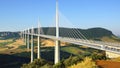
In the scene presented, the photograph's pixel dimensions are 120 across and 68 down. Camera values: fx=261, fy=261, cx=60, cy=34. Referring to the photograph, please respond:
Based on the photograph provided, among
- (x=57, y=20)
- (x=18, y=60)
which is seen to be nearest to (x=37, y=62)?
(x=57, y=20)

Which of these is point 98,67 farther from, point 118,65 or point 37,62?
point 37,62

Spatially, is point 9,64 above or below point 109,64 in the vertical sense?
below

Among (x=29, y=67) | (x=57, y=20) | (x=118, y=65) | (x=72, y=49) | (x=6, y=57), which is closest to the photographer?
(x=118, y=65)

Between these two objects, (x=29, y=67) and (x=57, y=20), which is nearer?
(x=29, y=67)

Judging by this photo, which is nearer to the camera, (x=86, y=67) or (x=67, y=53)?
(x=86, y=67)

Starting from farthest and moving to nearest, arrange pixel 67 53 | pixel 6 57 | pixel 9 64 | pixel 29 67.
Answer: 1. pixel 67 53
2. pixel 6 57
3. pixel 9 64
4. pixel 29 67

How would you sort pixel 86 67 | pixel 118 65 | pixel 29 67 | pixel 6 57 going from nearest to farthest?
pixel 86 67 < pixel 118 65 < pixel 29 67 < pixel 6 57

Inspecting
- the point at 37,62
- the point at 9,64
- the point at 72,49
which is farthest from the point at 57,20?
the point at 72,49

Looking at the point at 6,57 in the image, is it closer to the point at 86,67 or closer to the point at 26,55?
the point at 26,55

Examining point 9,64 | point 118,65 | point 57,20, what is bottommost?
point 9,64
